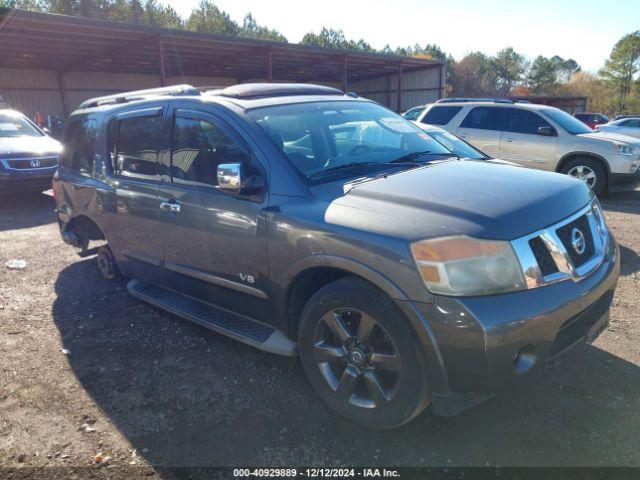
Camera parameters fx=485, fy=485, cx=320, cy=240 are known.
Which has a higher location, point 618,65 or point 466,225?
point 618,65

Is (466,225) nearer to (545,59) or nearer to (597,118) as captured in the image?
(597,118)

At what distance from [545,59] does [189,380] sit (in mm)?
97831

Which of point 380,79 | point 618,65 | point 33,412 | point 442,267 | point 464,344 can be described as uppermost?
point 618,65

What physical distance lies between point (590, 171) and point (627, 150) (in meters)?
0.66

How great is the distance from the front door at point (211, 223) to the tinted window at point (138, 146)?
251 millimetres

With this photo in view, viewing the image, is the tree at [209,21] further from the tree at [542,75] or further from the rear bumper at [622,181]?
the rear bumper at [622,181]

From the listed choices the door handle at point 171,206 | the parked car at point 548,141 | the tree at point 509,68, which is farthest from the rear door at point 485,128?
the tree at point 509,68

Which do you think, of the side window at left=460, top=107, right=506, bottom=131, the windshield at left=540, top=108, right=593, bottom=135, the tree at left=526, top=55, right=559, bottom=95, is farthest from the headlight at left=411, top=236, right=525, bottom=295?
the tree at left=526, top=55, right=559, bottom=95

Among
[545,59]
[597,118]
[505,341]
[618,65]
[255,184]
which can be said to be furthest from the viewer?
[545,59]

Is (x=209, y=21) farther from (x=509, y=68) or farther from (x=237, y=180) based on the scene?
(x=237, y=180)

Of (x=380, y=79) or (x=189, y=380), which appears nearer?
(x=189, y=380)

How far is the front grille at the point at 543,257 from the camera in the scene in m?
2.33

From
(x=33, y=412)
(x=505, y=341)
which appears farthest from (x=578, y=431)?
(x=33, y=412)

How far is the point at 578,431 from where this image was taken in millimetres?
2574
